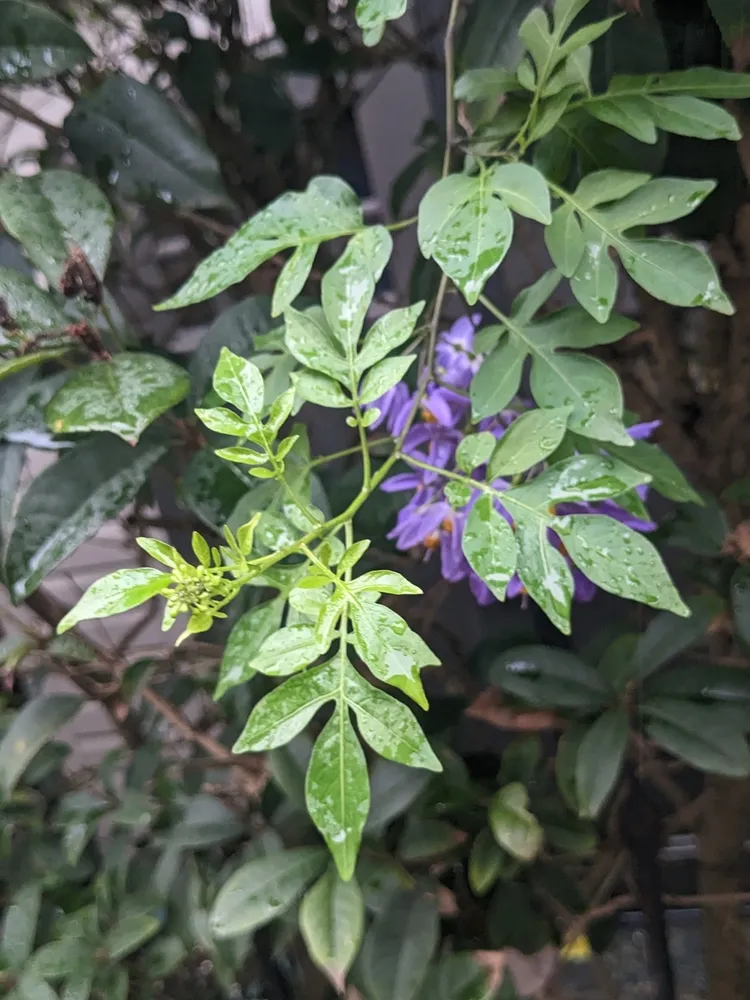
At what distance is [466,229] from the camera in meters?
0.34

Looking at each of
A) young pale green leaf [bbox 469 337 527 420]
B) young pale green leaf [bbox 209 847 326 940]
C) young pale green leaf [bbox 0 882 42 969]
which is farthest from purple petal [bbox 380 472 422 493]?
young pale green leaf [bbox 0 882 42 969]

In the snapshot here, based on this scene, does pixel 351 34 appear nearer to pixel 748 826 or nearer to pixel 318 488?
pixel 318 488

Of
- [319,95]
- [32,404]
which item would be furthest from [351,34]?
[32,404]

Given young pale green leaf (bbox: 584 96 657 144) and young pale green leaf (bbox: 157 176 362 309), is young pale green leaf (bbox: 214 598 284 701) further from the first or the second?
young pale green leaf (bbox: 584 96 657 144)

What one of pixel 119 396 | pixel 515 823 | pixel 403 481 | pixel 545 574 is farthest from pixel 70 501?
pixel 515 823

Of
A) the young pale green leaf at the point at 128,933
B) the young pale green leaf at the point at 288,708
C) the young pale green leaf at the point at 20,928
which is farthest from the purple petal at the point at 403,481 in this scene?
the young pale green leaf at the point at 20,928

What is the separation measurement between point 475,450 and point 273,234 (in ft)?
0.52

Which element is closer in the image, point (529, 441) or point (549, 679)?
point (529, 441)

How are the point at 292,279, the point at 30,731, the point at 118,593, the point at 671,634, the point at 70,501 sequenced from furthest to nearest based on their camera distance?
1. the point at 30,731
2. the point at 671,634
3. the point at 70,501
4. the point at 292,279
5. the point at 118,593

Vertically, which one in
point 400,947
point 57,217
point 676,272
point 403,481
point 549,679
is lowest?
point 400,947

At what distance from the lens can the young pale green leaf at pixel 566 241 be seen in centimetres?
38

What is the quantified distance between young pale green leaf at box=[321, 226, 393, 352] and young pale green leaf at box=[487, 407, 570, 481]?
0.29ft

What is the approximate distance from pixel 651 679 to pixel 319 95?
2.44ft

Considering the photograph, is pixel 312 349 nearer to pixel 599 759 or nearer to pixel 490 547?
pixel 490 547
